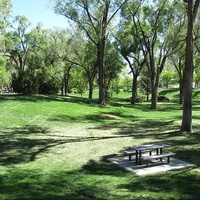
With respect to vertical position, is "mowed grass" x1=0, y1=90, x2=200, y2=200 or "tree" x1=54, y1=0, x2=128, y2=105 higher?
"tree" x1=54, y1=0, x2=128, y2=105

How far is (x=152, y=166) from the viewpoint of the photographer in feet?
32.4

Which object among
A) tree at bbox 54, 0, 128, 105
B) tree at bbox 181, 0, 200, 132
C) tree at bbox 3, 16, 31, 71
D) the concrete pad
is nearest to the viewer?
the concrete pad

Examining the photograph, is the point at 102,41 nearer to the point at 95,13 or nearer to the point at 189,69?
the point at 95,13

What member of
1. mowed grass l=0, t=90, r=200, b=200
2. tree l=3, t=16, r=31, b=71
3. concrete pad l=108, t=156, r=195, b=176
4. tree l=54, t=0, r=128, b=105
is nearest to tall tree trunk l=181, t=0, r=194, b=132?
mowed grass l=0, t=90, r=200, b=200

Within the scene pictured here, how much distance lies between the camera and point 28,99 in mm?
29797

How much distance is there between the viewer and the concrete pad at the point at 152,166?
9.28 m

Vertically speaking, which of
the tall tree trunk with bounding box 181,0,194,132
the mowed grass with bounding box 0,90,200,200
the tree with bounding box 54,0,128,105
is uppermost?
the tree with bounding box 54,0,128,105

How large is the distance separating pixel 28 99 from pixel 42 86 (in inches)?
407

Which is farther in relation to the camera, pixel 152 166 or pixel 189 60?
pixel 189 60

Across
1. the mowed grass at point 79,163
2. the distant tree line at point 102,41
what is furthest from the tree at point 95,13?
the mowed grass at point 79,163

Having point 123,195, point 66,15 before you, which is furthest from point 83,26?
point 123,195

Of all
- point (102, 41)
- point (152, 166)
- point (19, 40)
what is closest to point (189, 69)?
point (152, 166)

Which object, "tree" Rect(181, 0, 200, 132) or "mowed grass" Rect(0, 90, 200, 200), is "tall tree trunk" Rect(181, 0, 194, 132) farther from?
"mowed grass" Rect(0, 90, 200, 200)

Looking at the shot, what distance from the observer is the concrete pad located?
30.5 feet
